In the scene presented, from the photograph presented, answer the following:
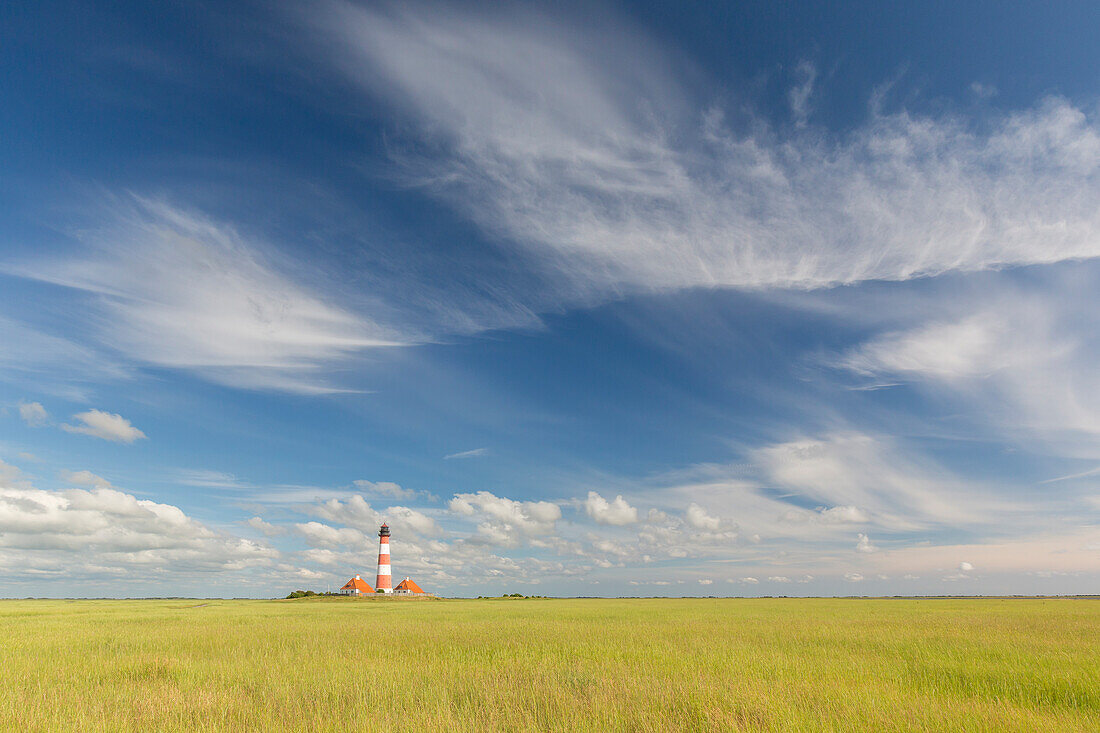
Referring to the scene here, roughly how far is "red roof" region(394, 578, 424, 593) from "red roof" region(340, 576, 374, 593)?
524 cm

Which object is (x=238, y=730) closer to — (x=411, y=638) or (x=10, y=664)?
(x=10, y=664)

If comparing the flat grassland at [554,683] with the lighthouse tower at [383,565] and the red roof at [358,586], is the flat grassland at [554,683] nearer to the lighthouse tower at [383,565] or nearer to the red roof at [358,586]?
the lighthouse tower at [383,565]

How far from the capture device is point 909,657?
1805 centimetres

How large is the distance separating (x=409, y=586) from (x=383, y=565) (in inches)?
634

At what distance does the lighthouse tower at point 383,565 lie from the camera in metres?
94.7

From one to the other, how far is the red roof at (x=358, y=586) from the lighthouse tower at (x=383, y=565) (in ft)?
35.5

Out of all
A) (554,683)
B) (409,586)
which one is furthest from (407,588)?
(554,683)

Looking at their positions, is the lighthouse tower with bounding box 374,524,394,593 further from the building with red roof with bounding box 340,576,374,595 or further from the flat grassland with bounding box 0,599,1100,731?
the flat grassland with bounding box 0,599,1100,731

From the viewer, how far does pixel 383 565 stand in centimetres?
9644

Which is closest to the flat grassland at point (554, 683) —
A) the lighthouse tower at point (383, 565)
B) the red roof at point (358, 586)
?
the lighthouse tower at point (383, 565)

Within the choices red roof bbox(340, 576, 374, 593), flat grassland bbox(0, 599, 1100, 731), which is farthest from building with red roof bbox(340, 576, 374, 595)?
flat grassland bbox(0, 599, 1100, 731)

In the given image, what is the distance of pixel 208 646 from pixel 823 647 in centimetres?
2286

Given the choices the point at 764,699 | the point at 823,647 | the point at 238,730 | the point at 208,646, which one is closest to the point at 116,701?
the point at 238,730

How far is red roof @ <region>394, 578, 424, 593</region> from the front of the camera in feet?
353
